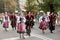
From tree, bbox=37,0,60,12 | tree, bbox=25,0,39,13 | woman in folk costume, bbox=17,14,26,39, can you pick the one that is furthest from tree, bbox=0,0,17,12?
woman in folk costume, bbox=17,14,26,39

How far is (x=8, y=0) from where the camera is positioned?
2945 inches

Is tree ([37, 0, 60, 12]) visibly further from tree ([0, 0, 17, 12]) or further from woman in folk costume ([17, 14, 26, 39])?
tree ([0, 0, 17, 12])

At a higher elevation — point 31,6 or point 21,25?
point 31,6

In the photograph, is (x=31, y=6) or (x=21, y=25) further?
(x=31, y=6)

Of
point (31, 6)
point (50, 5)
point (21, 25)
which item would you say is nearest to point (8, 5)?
point (31, 6)

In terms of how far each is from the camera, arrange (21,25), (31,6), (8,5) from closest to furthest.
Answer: (21,25) → (31,6) → (8,5)

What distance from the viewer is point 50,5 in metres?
32.5

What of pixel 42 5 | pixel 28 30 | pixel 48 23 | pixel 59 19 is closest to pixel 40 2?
pixel 42 5

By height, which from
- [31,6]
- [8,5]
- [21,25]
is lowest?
[21,25]

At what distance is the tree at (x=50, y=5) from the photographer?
3146cm

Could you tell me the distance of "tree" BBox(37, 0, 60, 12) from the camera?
103 ft

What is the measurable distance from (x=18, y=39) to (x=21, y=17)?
1406 mm

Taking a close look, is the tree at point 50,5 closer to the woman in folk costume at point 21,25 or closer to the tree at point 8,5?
the woman in folk costume at point 21,25

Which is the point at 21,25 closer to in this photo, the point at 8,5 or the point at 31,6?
the point at 31,6
